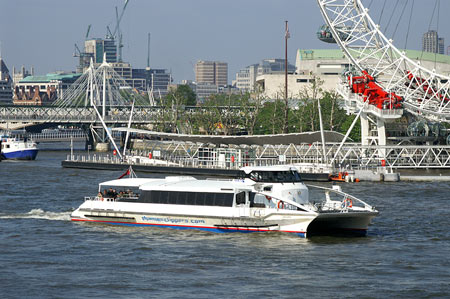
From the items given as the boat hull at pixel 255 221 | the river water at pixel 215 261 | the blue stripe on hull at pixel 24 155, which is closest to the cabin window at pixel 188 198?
the boat hull at pixel 255 221

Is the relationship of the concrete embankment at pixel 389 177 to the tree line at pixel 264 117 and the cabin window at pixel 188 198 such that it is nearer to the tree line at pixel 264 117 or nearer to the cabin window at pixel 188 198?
the cabin window at pixel 188 198

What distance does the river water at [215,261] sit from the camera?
Answer: 38562 millimetres

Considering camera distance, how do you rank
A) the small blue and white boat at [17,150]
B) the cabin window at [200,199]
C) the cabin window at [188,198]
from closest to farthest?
the cabin window at [188,198]
the cabin window at [200,199]
the small blue and white boat at [17,150]

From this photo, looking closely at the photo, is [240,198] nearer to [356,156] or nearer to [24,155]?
[356,156]

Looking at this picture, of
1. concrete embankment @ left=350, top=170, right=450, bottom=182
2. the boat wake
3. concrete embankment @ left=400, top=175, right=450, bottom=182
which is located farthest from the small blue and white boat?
the boat wake

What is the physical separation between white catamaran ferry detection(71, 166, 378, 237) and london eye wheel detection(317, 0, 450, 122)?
183 feet

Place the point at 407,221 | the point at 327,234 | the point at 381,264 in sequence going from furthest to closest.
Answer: the point at 407,221 → the point at 327,234 → the point at 381,264

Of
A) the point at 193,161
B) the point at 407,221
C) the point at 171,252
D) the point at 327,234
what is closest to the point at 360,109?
the point at 193,161

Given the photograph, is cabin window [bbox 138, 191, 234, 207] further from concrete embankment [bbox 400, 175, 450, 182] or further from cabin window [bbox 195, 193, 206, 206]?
concrete embankment [bbox 400, 175, 450, 182]

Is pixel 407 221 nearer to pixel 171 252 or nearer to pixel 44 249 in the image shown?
pixel 171 252

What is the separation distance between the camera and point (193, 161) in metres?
112

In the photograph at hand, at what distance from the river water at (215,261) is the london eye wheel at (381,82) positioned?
4626 centimetres

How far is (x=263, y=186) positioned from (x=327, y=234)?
4830mm

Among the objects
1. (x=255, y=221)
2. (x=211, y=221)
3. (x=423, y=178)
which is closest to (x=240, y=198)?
(x=255, y=221)
